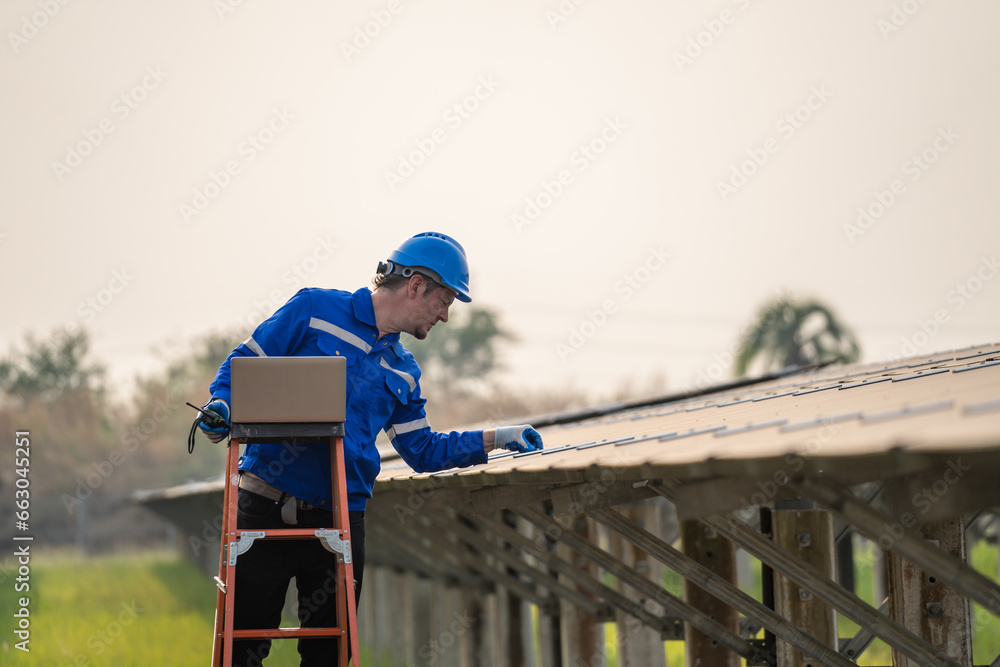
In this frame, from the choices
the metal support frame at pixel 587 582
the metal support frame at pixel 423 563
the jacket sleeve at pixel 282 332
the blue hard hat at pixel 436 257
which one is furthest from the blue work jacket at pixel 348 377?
the metal support frame at pixel 423 563

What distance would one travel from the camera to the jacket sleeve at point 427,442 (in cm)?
458

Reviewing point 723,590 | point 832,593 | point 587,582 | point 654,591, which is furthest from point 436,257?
point 587,582

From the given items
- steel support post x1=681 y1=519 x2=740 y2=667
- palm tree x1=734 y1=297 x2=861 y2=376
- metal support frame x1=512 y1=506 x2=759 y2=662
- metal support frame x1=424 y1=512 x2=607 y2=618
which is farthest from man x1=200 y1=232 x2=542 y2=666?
Result: palm tree x1=734 y1=297 x2=861 y2=376

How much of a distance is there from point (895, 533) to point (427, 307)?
2.35 m

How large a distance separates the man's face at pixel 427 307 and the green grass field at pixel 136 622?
6.45 m

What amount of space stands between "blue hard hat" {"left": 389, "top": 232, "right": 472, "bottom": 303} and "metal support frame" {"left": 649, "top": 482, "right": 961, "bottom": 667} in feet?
4.24

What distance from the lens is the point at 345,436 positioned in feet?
14.0

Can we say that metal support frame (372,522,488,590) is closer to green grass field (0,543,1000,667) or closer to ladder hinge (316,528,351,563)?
green grass field (0,543,1000,667)

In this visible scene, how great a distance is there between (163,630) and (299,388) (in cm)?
977

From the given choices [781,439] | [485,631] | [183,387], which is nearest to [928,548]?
[781,439]

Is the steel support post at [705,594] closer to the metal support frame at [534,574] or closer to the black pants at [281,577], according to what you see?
the metal support frame at [534,574]

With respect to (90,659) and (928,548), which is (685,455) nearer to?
(928,548)

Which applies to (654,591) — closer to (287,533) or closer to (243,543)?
(287,533)

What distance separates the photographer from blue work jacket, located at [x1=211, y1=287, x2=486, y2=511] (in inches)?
168
